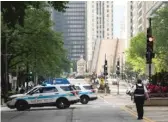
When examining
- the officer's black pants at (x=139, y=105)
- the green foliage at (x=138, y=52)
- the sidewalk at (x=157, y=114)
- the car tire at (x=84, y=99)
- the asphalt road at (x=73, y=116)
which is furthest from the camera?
the green foliage at (x=138, y=52)

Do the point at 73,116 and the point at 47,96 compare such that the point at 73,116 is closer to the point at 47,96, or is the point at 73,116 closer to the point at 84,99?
the point at 47,96

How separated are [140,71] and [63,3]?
102106 mm

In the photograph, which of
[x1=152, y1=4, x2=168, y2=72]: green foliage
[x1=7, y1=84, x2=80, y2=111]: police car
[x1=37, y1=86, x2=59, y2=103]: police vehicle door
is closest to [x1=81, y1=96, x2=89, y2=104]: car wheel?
[x1=7, y1=84, x2=80, y2=111]: police car

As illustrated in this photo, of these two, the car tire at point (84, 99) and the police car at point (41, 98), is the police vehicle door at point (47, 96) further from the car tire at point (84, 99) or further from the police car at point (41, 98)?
the car tire at point (84, 99)

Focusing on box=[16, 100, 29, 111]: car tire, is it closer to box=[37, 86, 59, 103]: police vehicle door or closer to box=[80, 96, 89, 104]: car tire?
box=[37, 86, 59, 103]: police vehicle door

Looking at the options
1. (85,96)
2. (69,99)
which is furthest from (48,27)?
(69,99)

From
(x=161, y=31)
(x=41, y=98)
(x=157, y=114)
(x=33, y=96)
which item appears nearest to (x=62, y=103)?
(x=41, y=98)

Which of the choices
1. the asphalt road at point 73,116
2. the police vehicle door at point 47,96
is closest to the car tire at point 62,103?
the police vehicle door at point 47,96

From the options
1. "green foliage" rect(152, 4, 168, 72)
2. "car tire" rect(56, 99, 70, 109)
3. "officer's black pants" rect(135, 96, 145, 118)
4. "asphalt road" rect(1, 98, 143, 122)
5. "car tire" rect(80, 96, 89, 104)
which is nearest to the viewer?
"officer's black pants" rect(135, 96, 145, 118)

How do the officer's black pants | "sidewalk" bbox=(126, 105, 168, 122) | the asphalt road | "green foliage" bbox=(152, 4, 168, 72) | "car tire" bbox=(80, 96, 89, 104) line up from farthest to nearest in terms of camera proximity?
"green foliage" bbox=(152, 4, 168, 72)
"car tire" bbox=(80, 96, 89, 104)
the asphalt road
"sidewalk" bbox=(126, 105, 168, 122)
the officer's black pants

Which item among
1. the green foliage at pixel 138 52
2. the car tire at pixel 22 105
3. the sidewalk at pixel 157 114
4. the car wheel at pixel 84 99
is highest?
the green foliage at pixel 138 52

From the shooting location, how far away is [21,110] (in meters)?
37.0

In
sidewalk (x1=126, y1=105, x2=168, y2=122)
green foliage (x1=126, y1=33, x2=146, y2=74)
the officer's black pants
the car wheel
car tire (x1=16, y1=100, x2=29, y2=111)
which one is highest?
green foliage (x1=126, y1=33, x2=146, y2=74)

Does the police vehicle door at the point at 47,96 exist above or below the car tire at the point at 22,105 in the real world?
above
